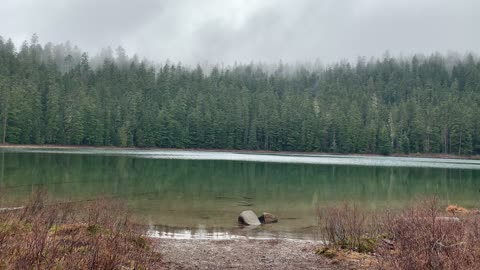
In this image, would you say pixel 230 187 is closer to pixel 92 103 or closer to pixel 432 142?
pixel 92 103

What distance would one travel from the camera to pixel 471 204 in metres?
33.9

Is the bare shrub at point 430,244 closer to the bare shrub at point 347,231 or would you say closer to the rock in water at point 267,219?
the bare shrub at point 347,231

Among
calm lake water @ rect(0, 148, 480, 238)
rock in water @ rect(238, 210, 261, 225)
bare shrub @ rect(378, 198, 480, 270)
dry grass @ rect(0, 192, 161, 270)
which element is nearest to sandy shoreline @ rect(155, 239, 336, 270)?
dry grass @ rect(0, 192, 161, 270)

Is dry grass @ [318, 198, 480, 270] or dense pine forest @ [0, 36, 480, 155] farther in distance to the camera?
dense pine forest @ [0, 36, 480, 155]

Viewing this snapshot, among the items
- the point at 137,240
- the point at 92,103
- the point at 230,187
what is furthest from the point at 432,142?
the point at 137,240

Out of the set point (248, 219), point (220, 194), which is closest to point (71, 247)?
point (248, 219)

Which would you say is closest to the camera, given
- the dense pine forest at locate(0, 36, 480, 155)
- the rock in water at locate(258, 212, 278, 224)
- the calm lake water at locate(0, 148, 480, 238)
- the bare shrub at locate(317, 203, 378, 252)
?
the bare shrub at locate(317, 203, 378, 252)

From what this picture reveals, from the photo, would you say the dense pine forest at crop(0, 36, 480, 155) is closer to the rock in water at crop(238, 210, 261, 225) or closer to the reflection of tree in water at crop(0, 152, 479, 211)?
the reflection of tree in water at crop(0, 152, 479, 211)

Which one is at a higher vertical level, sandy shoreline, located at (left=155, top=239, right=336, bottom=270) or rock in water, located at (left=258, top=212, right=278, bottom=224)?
sandy shoreline, located at (left=155, top=239, right=336, bottom=270)

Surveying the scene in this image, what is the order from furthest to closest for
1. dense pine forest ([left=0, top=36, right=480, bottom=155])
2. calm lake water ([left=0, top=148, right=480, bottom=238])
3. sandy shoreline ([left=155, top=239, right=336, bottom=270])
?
1. dense pine forest ([left=0, top=36, right=480, bottom=155])
2. calm lake water ([left=0, top=148, right=480, bottom=238])
3. sandy shoreline ([left=155, top=239, right=336, bottom=270])

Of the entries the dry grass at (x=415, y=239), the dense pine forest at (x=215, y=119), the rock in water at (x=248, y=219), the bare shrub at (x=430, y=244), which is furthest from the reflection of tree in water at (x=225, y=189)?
the dense pine forest at (x=215, y=119)

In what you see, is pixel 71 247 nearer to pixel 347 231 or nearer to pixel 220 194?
pixel 347 231

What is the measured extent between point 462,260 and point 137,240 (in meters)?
8.91

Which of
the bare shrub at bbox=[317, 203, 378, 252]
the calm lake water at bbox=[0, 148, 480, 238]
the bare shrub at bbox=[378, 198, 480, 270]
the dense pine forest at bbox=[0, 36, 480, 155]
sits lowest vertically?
the calm lake water at bbox=[0, 148, 480, 238]
